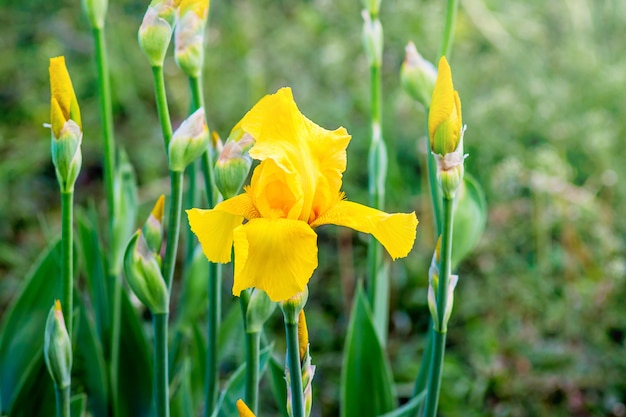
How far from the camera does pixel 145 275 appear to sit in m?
0.74

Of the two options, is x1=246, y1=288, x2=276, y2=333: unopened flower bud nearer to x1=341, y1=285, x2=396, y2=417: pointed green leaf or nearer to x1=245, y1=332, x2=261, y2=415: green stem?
x1=245, y1=332, x2=261, y2=415: green stem

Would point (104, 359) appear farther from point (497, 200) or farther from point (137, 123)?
point (137, 123)

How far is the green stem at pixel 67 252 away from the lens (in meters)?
0.73

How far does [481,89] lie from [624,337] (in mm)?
818

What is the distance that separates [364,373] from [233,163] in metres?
0.49

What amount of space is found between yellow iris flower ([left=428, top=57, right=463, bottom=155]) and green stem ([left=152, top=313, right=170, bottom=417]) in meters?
0.32

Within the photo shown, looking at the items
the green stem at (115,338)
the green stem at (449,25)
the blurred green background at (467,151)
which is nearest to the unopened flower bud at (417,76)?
the green stem at (449,25)

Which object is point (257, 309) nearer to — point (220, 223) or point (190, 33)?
point (220, 223)

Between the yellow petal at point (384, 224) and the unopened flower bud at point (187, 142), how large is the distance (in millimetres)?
168

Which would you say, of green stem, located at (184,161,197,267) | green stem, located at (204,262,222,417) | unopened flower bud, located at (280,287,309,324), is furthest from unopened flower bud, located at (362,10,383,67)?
unopened flower bud, located at (280,287,309,324)

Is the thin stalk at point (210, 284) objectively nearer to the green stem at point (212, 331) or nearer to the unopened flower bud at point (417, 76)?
the green stem at point (212, 331)

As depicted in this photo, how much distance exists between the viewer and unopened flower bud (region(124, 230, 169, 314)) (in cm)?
74

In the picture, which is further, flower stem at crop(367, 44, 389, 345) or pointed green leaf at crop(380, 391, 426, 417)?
flower stem at crop(367, 44, 389, 345)

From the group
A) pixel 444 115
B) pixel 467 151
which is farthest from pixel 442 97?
pixel 467 151
